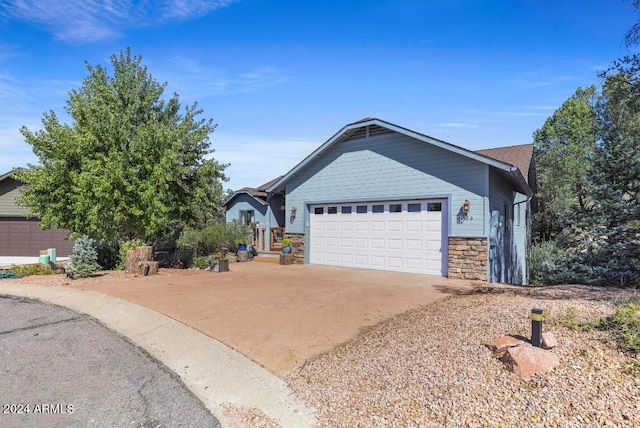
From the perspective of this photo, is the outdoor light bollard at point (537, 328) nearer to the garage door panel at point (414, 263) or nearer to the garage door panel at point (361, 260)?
the garage door panel at point (414, 263)

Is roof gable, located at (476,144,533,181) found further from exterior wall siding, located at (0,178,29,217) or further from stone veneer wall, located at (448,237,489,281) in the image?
exterior wall siding, located at (0,178,29,217)

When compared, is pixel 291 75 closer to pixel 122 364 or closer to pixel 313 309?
pixel 313 309

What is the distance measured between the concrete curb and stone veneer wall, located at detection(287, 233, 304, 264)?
25.2 ft

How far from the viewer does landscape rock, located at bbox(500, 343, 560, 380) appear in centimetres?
320

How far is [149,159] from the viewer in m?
11.2


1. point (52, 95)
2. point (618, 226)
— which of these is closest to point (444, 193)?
point (618, 226)

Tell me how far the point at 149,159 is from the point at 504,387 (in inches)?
435

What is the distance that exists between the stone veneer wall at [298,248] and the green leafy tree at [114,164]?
3.87 m

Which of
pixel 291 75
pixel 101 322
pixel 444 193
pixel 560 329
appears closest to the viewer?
pixel 560 329

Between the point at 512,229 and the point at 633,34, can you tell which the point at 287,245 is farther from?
the point at 633,34

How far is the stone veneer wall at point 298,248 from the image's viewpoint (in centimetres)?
1412

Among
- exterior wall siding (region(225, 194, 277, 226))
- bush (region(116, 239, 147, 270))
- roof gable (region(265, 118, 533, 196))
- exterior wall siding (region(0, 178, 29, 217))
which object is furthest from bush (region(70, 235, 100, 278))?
exterior wall siding (region(0, 178, 29, 217))

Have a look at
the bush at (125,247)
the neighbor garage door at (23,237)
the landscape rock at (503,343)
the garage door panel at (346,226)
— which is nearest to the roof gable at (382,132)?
the garage door panel at (346,226)

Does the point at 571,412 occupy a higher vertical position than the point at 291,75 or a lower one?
lower
